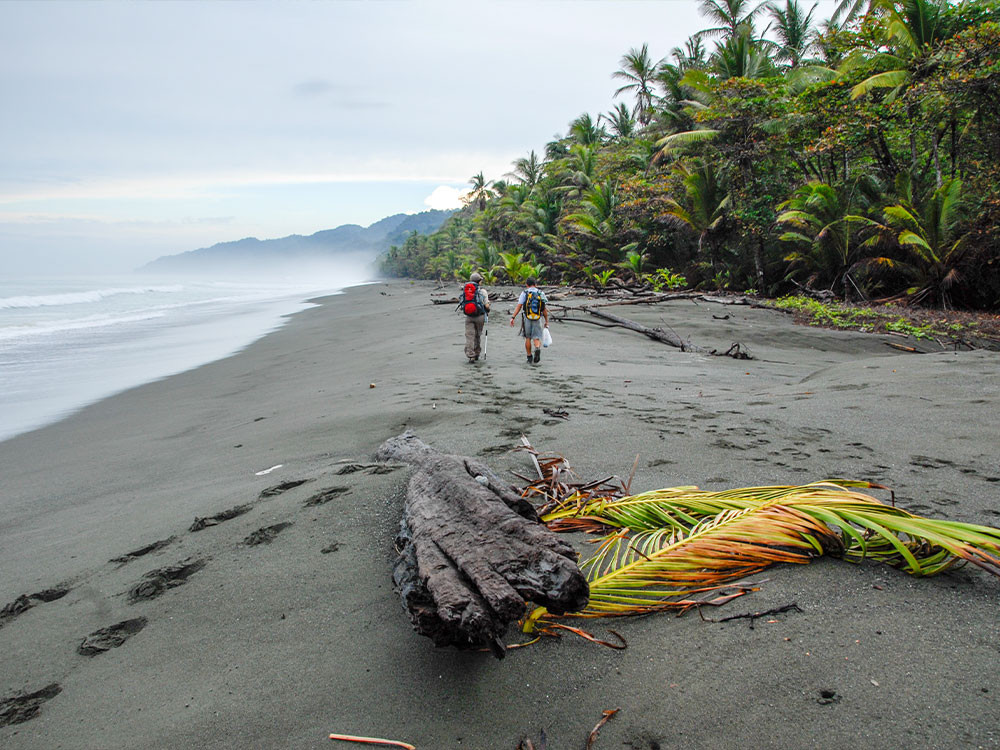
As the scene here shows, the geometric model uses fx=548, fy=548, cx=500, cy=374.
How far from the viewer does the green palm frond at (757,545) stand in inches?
76.8

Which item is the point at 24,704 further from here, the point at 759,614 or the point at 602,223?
the point at 602,223

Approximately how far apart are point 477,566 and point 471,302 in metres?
6.81

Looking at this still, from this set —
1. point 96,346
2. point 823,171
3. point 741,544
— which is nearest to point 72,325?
point 96,346

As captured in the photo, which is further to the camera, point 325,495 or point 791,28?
point 791,28

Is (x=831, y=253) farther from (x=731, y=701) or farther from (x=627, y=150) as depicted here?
(x=731, y=701)

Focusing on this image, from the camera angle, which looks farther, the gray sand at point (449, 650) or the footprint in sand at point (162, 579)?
the footprint in sand at point (162, 579)

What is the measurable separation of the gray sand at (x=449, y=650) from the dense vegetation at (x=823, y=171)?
9.64 m

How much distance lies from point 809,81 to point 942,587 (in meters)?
20.5

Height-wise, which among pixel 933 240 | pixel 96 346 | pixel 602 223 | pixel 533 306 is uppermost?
pixel 602 223

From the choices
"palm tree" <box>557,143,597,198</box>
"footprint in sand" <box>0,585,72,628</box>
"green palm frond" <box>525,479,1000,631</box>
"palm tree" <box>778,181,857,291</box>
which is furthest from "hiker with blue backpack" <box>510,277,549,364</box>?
"palm tree" <box>557,143,597,198</box>

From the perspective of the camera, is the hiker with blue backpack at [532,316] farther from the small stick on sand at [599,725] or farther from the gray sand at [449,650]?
the small stick on sand at [599,725]

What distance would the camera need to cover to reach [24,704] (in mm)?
1962

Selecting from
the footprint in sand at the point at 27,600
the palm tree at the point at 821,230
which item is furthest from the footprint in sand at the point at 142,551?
the palm tree at the point at 821,230

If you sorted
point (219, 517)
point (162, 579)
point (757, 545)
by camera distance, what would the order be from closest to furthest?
point (757, 545) → point (162, 579) → point (219, 517)
